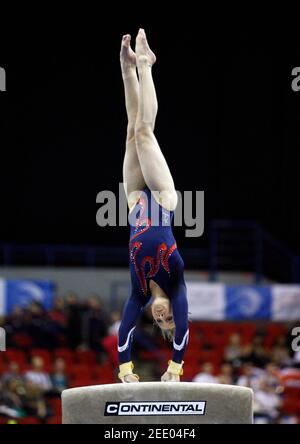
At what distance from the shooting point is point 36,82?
15.9m

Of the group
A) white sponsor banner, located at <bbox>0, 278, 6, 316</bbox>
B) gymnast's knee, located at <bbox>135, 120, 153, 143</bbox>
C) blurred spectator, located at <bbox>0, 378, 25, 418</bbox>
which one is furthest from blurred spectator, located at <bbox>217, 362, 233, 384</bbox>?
gymnast's knee, located at <bbox>135, 120, 153, 143</bbox>

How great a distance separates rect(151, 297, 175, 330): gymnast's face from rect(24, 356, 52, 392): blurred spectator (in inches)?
216

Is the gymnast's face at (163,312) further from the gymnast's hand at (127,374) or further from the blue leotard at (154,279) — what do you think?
the gymnast's hand at (127,374)

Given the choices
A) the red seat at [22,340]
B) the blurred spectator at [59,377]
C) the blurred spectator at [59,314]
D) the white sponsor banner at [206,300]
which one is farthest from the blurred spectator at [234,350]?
the red seat at [22,340]

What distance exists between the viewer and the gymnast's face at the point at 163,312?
6598mm

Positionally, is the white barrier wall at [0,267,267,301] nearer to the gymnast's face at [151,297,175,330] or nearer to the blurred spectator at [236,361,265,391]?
the blurred spectator at [236,361,265,391]

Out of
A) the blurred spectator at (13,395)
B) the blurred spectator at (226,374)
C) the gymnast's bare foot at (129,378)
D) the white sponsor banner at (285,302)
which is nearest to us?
the gymnast's bare foot at (129,378)

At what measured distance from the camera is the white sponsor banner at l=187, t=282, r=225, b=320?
1430 cm

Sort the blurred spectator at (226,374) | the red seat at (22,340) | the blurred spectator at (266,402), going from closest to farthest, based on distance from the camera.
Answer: the blurred spectator at (266,402) → the blurred spectator at (226,374) → the red seat at (22,340)

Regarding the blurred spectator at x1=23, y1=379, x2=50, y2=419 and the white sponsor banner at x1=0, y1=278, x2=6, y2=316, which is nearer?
the blurred spectator at x1=23, y1=379, x2=50, y2=419

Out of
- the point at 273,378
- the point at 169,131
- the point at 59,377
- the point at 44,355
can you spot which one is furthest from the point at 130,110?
the point at 169,131

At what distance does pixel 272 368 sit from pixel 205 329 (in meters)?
2.33

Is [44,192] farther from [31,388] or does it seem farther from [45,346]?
[31,388]
